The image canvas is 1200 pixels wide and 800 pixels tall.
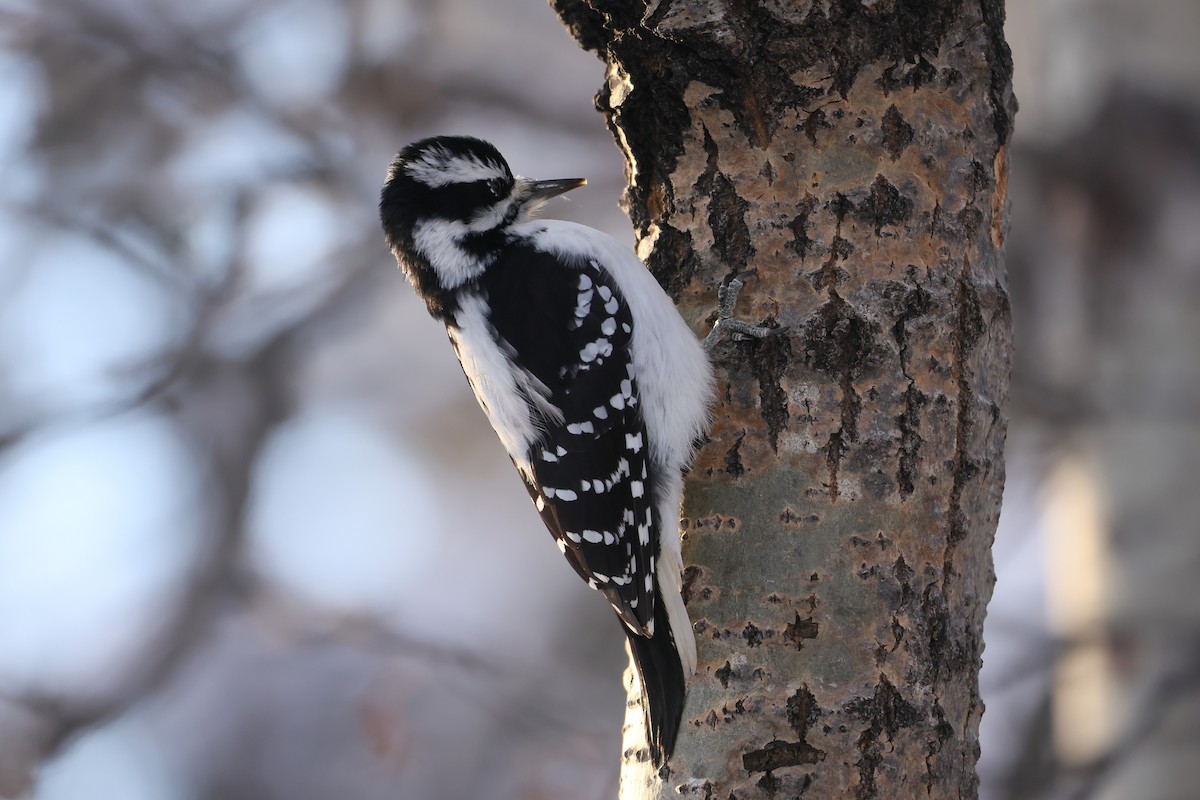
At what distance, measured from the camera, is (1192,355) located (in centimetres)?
391

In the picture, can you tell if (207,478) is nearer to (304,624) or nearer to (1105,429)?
(304,624)

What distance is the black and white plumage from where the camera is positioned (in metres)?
2.48

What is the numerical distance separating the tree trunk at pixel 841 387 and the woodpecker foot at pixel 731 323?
0.08ft

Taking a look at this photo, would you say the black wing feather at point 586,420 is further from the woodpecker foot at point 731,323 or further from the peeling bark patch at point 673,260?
the woodpecker foot at point 731,323

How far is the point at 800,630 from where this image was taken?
2.19m

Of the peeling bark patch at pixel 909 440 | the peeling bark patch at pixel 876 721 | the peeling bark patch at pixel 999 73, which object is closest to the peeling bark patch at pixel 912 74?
the peeling bark patch at pixel 999 73

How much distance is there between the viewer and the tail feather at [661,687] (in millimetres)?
2244

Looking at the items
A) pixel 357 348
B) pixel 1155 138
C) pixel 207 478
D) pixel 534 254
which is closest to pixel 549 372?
pixel 534 254

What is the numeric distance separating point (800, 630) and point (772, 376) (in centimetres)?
53

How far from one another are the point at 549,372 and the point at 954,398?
969 millimetres

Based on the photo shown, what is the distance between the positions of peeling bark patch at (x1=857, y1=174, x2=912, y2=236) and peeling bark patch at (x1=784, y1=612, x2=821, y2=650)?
31.4 inches

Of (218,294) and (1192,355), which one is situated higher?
(218,294)

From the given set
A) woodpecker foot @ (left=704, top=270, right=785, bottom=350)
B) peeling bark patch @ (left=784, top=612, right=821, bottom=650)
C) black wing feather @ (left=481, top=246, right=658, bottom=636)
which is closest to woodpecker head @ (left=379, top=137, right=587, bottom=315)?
black wing feather @ (left=481, top=246, right=658, bottom=636)

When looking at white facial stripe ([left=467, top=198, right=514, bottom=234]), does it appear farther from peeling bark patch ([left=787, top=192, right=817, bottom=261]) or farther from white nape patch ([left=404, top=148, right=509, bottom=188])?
peeling bark patch ([left=787, top=192, right=817, bottom=261])
